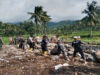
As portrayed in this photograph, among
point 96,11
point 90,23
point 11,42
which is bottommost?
point 11,42

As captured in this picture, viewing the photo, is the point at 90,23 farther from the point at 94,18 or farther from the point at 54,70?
the point at 54,70

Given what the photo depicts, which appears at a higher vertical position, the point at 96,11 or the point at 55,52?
the point at 96,11

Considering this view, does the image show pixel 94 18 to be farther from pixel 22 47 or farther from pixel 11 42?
pixel 22 47

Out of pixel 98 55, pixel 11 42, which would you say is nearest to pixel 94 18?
pixel 11 42

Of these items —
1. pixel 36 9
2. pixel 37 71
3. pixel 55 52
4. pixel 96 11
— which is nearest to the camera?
pixel 37 71

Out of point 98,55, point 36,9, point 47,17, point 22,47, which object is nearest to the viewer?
point 98,55

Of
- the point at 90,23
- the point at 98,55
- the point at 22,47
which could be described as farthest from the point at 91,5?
the point at 98,55

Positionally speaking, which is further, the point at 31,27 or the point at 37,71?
the point at 31,27

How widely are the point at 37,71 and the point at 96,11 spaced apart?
54.0 m

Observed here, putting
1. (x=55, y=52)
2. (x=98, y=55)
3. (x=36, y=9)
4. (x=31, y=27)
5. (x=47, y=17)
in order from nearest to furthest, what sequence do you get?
1. (x=98, y=55)
2. (x=55, y=52)
3. (x=36, y=9)
4. (x=47, y=17)
5. (x=31, y=27)

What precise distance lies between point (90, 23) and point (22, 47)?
4158 cm

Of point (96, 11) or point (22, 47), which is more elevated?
point (96, 11)

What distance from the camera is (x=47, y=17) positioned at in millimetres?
53500

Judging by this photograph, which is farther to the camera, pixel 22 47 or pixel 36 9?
pixel 36 9
